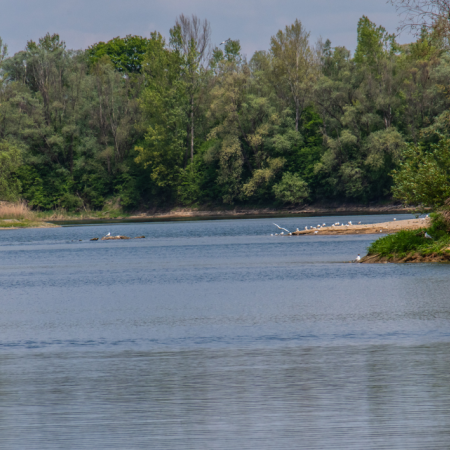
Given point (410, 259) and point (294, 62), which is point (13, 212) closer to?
point (294, 62)

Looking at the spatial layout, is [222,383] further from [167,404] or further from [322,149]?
[322,149]

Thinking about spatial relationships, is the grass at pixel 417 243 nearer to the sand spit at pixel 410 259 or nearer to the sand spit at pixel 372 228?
the sand spit at pixel 410 259

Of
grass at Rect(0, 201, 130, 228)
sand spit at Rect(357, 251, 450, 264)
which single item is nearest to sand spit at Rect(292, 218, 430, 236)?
sand spit at Rect(357, 251, 450, 264)

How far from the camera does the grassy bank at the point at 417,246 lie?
92.5ft

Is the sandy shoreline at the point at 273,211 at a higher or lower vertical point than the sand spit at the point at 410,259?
higher

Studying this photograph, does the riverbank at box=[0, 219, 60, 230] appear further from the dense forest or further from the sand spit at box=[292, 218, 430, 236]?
the sand spit at box=[292, 218, 430, 236]

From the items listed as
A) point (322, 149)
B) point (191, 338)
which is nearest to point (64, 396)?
point (191, 338)

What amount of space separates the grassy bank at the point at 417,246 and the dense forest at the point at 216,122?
5385cm

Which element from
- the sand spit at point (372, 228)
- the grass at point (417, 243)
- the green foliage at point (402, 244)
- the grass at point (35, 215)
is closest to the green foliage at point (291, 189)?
the grass at point (35, 215)

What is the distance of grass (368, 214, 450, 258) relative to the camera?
1117 inches

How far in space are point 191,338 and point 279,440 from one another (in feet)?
22.4

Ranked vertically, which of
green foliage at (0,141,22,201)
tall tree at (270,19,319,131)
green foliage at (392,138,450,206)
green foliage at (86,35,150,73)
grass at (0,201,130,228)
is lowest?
grass at (0,201,130,228)

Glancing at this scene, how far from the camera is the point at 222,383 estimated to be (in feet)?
32.2

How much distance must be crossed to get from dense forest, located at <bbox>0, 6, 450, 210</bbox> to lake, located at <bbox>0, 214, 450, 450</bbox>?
211 ft
